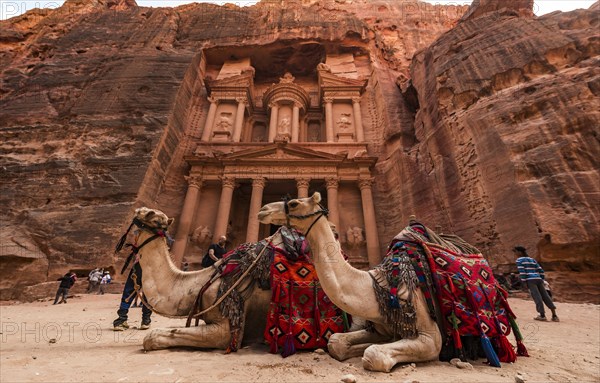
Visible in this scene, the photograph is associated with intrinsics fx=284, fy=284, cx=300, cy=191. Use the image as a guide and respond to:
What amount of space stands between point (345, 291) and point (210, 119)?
19.1 metres

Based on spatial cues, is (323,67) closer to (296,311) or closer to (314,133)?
(314,133)

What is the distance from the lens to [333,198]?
1554 centimetres

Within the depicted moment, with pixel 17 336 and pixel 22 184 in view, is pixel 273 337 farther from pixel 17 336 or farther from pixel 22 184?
pixel 22 184

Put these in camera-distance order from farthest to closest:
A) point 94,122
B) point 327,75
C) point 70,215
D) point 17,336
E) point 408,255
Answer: point 327,75
point 94,122
point 70,215
point 17,336
point 408,255

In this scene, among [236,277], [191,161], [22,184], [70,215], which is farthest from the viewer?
[191,161]

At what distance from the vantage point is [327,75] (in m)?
21.6

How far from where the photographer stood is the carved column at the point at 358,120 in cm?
1892

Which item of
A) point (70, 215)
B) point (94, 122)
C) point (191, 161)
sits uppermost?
point (94, 122)

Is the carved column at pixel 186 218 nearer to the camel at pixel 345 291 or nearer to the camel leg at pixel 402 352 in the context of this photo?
the camel at pixel 345 291

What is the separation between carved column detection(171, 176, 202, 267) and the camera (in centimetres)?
1398


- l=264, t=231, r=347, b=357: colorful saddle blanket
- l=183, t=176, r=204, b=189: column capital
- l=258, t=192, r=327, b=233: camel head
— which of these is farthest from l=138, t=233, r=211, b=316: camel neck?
l=183, t=176, r=204, b=189: column capital

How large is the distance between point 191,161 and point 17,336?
A: 508 inches

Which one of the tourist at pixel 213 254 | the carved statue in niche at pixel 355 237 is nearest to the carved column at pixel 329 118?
the carved statue in niche at pixel 355 237

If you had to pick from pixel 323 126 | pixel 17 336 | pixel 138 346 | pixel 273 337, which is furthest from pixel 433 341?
pixel 323 126
